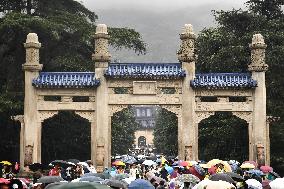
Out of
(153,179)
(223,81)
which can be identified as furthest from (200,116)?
(153,179)

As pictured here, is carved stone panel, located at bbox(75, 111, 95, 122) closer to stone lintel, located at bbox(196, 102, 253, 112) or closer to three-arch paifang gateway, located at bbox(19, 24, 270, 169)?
three-arch paifang gateway, located at bbox(19, 24, 270, 169)

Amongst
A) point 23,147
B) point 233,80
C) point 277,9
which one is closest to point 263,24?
point 277,9

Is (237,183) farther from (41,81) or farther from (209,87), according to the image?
(41,81)

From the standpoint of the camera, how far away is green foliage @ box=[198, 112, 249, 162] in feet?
107

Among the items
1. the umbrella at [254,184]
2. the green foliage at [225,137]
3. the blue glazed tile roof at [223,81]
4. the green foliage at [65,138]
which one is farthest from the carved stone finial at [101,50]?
the umbrella at [254,184]

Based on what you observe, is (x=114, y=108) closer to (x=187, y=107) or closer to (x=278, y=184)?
(x=187, y=107)

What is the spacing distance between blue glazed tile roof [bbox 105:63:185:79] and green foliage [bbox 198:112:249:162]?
240 inches

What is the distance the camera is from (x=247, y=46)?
33.0 metres

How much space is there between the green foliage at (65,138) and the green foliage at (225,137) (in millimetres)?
6927

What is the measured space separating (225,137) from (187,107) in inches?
228

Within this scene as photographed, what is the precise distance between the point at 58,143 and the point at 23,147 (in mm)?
5835

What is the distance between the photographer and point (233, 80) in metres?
28.1

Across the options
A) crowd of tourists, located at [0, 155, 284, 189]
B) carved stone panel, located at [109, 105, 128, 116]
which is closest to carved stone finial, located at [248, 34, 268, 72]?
carved stone panel, located at [109, 105, 128, 116]

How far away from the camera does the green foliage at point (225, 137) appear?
32.6m
